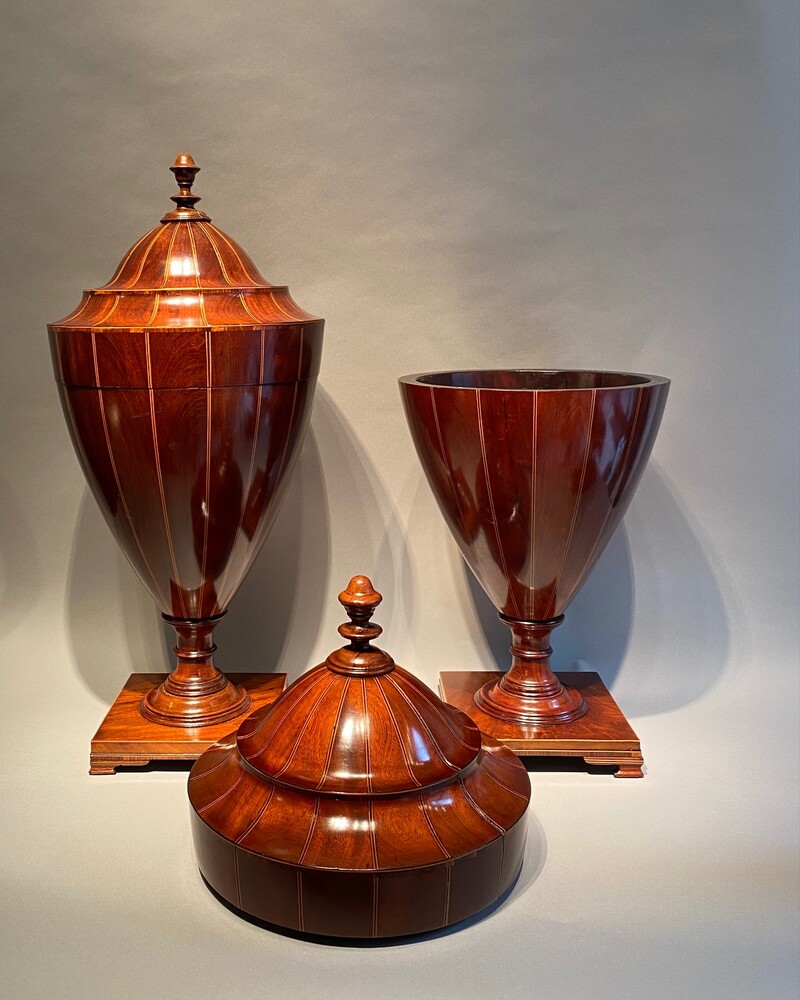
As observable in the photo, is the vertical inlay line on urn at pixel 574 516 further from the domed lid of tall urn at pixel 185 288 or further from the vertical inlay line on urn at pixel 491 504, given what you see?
the domed lid of tall urn at pixel 185 288

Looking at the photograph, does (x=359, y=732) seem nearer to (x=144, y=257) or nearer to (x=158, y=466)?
(x=158, y=466)

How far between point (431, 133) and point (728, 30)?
59 cm

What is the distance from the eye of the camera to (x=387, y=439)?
7.01ft

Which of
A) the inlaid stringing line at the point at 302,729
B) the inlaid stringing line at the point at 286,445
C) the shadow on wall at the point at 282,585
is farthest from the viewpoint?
the shadow on wall at the point at 282,585

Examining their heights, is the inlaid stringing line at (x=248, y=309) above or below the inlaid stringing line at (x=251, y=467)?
above

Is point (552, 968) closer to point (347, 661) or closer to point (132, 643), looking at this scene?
point (347, 661)

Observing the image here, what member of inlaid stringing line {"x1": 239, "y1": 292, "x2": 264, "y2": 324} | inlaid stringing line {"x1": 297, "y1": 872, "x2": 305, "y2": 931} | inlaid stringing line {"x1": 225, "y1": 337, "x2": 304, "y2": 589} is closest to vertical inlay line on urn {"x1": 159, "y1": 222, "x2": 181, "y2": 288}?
inlaid stringing line {"x1": 239, "y1": 292, "x2": 264, "y2": 324}

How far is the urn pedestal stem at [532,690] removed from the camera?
1.86 meters

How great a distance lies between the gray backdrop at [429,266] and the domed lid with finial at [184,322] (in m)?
0.33

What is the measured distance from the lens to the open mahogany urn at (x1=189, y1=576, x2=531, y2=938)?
1.27m

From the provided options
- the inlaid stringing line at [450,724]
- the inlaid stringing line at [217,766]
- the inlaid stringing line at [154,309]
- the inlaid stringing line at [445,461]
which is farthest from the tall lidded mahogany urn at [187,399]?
the inlaid stringing line at [450,724]

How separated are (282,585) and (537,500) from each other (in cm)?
69

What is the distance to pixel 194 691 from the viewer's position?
1877 millimetres

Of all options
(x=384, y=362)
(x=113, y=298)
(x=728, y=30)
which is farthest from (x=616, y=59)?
(x=113, y=298)
